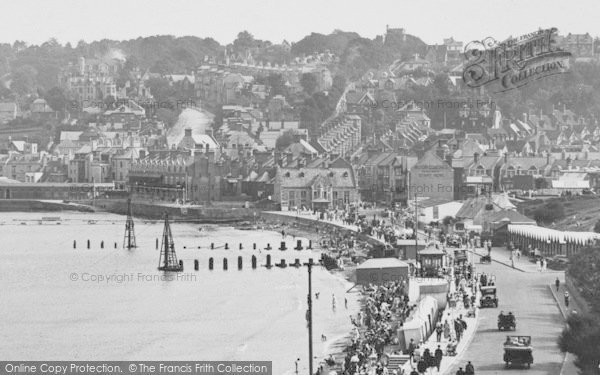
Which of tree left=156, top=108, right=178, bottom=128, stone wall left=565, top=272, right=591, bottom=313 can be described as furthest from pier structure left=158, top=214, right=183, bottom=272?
tree left=156, top=108, right=178, bottom=128

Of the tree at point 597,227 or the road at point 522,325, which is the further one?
the tree at point 597,227

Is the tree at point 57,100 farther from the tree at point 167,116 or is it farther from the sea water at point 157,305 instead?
the sea water at point 157,305

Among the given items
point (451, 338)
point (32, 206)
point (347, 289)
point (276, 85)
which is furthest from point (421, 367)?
point (276, 85)

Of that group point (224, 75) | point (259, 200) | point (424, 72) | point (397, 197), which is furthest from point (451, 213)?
point (224, 75)

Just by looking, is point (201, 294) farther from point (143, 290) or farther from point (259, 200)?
Result: point (259, 200)

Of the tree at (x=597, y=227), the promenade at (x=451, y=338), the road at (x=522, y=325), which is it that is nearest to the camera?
Answer: the road at (x=522, y=325)

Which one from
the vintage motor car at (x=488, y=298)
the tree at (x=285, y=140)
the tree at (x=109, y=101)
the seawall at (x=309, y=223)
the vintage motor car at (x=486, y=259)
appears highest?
the tree at (x=109, y=101)

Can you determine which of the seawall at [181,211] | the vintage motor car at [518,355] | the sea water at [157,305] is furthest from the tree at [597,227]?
the seawall at [181,211]
